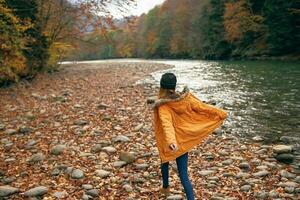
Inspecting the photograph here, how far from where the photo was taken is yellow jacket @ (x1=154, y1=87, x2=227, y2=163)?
5.44 m

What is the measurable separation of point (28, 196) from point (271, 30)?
158ft

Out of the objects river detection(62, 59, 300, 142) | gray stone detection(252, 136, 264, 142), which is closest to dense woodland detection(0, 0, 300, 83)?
river detection(62, 59, 300, 142)

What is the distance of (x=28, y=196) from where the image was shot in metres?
6.22

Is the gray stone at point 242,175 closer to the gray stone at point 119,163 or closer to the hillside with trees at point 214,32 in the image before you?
the gray stone at point 119,163

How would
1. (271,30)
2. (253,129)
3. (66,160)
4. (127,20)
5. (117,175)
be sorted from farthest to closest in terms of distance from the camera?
(271,30) → (127,20) → (253,129) → (66,160) → (117,175)

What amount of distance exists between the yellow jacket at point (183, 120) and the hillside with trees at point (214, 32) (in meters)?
11.1

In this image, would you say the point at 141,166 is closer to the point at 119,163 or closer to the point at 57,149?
the point at 119,163

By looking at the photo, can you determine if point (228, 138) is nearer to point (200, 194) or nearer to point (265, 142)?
point (265, 142)

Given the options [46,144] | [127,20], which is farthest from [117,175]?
[127,20]

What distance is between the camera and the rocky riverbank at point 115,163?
21.6 feet

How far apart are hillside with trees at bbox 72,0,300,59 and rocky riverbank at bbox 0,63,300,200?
6.98 metres

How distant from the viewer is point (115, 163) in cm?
796

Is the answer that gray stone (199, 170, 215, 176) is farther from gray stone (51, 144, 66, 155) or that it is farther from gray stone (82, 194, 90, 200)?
gray stone (51, 144, 66, 155)

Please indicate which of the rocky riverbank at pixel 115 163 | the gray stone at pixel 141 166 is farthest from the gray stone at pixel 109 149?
the gray stone at pixel 141 166
